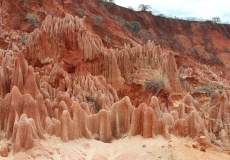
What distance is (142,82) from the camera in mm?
15359

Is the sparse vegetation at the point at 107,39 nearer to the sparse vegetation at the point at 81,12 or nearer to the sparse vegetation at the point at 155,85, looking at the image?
the sparse vegetation at the point at 81,12

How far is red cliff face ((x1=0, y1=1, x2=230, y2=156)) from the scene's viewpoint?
730 cm

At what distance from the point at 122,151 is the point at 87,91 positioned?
17.9 ft

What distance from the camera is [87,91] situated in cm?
1233

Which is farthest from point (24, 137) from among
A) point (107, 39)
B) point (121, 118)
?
point (107, 39)

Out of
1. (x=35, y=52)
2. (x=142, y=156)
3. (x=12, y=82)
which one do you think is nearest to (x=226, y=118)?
(x=142, y=156)

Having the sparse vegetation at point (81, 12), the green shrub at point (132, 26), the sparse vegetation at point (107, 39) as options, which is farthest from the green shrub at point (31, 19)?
the green shrub at point (132, 26)

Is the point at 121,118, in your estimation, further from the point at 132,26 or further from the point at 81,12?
the point at 132,26

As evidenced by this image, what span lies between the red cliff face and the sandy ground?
0.54 feet

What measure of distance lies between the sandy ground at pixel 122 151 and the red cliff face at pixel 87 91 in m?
0.16

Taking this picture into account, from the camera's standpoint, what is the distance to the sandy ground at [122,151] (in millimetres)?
6453

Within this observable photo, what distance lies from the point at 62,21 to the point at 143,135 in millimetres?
8305

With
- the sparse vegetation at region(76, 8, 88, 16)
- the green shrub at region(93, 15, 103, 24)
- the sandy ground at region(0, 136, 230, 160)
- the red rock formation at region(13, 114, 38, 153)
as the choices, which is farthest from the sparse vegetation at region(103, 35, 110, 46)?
the red rock formation at region(13, 114, 38, 153)

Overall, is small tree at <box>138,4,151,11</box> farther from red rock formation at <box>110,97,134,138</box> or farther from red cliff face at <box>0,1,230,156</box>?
red rock formation at <box>110,97,134,138</box>
